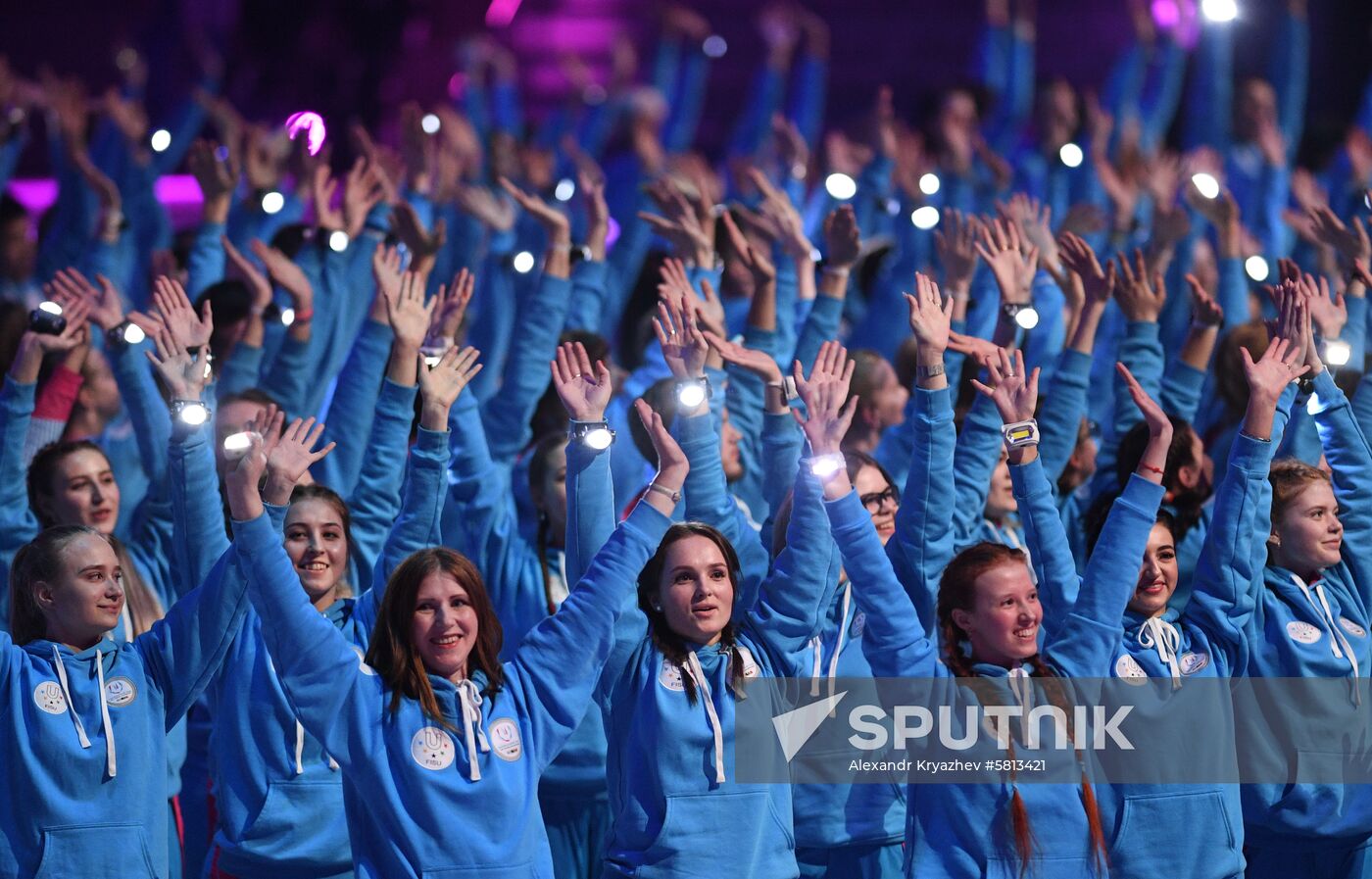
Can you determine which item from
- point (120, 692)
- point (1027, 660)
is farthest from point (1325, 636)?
point (120, 692)

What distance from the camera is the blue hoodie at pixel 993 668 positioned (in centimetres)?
352

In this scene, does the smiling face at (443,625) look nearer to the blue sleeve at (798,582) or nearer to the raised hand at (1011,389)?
the blue sleeve at (798,582)

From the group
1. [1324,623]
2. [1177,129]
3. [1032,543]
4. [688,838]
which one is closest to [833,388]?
[1032,543]

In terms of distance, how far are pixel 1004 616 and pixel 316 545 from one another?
5.38 feet

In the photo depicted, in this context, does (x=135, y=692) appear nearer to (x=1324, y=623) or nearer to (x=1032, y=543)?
(x=1032, y=543)

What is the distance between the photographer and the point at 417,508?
12.8 feet

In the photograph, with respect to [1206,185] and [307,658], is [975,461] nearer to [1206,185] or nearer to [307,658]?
[307,658]

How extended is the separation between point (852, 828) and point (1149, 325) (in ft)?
6.27

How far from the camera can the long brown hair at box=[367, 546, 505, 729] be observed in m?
3.35

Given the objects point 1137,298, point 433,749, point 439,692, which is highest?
point 1137,298

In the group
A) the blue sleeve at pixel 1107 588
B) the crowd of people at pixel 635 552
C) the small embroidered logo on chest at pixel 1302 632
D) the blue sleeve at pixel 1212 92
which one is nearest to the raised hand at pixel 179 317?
the crowd of people at pixel 635 552

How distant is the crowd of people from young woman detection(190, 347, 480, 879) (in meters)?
0.01

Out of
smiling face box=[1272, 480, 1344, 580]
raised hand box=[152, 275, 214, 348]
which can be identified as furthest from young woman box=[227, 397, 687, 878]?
smiling face box=[1272, 480, 1344, 580]

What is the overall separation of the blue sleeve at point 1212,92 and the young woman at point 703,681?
5628 millimetres
